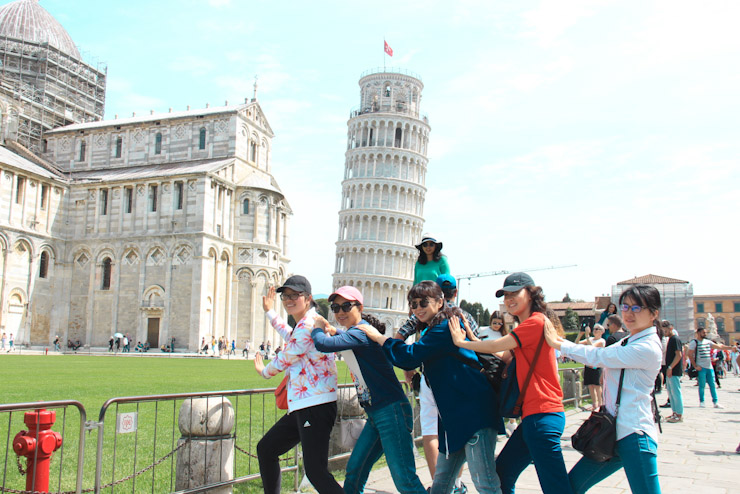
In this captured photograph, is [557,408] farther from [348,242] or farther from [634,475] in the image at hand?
[348,242]

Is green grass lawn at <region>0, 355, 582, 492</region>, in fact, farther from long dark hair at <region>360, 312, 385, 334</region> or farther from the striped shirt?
the striped shirt

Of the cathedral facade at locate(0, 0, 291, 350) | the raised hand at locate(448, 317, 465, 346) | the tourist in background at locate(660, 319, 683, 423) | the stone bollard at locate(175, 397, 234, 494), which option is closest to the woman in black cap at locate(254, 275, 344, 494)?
the stone bollard at locate(175, 397, 234, 494)

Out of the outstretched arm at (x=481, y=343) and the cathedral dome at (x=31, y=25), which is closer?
the outstretched arm at (x=481, y=343)

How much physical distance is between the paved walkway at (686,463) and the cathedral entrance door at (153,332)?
37.1 meters

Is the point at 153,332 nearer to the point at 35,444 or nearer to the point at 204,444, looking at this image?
the point at 204,444

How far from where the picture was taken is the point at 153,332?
4459 cm

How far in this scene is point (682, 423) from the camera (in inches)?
455

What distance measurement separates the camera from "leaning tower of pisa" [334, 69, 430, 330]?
70812 millimetres

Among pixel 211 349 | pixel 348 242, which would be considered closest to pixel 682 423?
pixel 211 349

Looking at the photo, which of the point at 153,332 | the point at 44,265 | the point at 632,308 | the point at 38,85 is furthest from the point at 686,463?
the point at 38,85

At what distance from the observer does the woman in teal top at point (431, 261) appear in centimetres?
677

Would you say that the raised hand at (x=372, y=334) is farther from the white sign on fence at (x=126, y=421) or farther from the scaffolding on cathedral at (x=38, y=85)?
the scaffolding on cathedral at (x=38, y=85)

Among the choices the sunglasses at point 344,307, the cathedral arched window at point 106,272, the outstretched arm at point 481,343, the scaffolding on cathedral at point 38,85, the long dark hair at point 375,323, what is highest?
the scaffolding on cathedral at point 38,85

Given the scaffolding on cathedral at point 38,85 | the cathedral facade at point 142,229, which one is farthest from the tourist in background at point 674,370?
the scaffolding on cathedral at point 38,85
